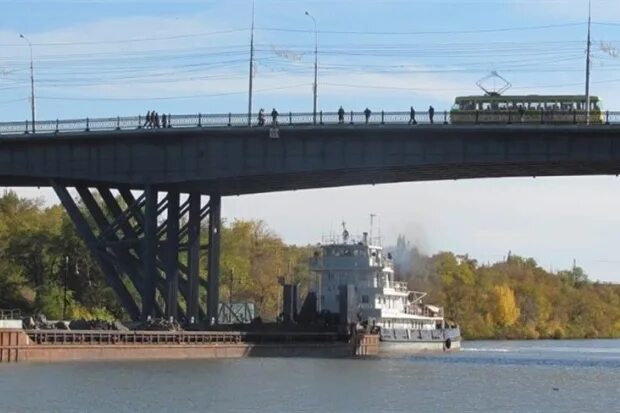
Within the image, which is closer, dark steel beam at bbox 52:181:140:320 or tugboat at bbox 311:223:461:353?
dark steel beam at bbox 52:181:140:320

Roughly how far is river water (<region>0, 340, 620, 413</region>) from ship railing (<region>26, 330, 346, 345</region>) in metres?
3.67

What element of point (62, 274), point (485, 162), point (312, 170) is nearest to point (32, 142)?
point (312, 170)

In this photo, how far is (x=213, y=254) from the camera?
110 m

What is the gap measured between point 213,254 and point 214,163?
34.2 ft

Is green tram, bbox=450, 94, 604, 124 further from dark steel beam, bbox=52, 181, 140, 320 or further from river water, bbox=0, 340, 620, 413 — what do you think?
dark steel beam, bbox=52, 181, 140, 320

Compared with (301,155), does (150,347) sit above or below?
below

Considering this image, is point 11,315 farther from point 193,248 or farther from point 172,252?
point 193,248

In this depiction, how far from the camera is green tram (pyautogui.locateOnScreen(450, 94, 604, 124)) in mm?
97375

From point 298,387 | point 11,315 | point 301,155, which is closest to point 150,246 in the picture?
point 11,315

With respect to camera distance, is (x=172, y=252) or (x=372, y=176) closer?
(x=372, y=176)

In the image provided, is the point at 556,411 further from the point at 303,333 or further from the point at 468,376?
Answer: the point at 303,333

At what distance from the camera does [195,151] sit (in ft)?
336

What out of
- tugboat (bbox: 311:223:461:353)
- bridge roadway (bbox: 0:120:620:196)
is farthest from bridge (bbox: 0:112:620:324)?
tugboat (bbox: 311:223:461:353)

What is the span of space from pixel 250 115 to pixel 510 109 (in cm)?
1573
